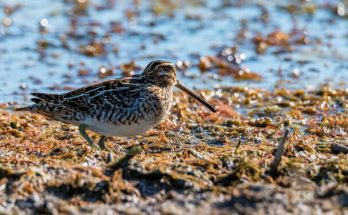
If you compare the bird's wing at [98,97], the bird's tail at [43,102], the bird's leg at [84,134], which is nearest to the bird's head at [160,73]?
the bird's wing at [98,97]

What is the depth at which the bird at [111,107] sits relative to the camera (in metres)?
8.55

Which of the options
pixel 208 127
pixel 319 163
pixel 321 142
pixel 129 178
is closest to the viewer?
pixel 129 178

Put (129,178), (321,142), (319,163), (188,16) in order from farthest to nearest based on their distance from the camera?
(188,16) → (321,142) → (319,163) → (129,178)

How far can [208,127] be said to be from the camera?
10.2 m

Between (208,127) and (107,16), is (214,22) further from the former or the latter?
(208,127)

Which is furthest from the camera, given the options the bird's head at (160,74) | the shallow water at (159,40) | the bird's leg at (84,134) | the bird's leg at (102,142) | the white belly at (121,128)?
the shallow water at (159,40)

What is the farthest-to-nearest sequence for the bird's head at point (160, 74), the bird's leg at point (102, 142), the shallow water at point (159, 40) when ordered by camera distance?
the shallow water at point (159, 40) < the bird's head at point (160, 74) < the bird's leg at point (102, 142)

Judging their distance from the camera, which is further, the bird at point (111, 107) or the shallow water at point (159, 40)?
the shallow water at point (159, 40)

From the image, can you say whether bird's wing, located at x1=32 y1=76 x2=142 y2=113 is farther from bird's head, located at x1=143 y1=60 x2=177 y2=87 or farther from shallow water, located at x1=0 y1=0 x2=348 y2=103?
shallow water, located at x1=0 y1=0 x2=348 y2=103

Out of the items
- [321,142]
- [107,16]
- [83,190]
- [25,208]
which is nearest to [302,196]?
[83,190]

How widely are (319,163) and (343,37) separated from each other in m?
8.74

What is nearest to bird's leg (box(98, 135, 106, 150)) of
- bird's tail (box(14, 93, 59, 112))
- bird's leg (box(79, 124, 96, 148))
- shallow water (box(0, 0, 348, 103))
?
bird's leg (box(79, 124, 96, 148))

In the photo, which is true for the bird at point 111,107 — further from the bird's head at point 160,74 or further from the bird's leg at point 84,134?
the bird's head at point 160,74

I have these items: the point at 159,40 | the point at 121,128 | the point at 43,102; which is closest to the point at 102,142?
the point at 121,128
